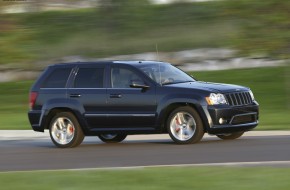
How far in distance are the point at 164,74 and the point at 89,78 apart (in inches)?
59.5

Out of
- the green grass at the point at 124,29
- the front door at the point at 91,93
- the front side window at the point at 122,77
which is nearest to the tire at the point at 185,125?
the front side window at the point at 122,77

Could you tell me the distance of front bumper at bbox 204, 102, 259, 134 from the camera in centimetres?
1459

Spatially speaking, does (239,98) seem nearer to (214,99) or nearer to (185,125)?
(214,99)

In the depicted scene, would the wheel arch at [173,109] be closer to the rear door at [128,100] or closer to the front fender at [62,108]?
the rear door at [128,100]

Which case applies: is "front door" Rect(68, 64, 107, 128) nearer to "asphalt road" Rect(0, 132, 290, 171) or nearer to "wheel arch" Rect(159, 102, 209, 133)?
"asphalt road" Rect(0, 132, 290, 171)

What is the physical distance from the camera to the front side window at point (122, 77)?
15.4 metres

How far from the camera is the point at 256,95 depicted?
2928 cm

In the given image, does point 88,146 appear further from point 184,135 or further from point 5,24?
point 5,24

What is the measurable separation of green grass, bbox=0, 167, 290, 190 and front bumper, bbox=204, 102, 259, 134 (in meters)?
3.66

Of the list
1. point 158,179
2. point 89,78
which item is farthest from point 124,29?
point 158,179

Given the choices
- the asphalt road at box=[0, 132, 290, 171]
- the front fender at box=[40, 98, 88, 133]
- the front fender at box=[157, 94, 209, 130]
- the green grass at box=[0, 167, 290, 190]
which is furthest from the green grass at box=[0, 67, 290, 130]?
the green grass at box=[0, 167, 290, 190]

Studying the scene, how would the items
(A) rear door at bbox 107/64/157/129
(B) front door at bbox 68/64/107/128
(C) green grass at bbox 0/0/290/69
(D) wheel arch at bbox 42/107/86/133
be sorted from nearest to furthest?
(A) rear door at bbox 107/64/157/129
(B) front door at bbox 68/64/107/128
(D) wheel arch at bbox 42/107/86/133
(C) green grass at bbox 0/0/290/69

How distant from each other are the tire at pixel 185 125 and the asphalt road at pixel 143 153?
203mm

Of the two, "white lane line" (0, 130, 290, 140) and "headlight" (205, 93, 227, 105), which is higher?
"headlight" (205, 93, 227, 105)
